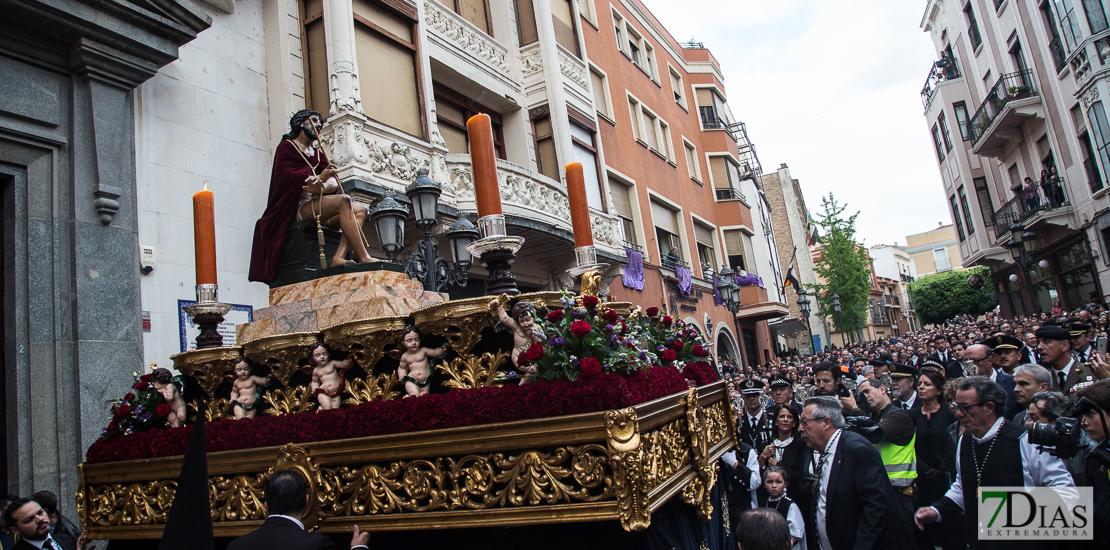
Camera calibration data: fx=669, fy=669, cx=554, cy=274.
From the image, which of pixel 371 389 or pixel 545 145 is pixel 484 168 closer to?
pixel 371 389

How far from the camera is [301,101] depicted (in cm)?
987

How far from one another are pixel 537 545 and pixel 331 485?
1.10 m

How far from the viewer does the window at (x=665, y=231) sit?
21.7m

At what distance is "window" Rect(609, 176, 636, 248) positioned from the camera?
19422mm

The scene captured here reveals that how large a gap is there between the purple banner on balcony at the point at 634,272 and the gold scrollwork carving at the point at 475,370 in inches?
565

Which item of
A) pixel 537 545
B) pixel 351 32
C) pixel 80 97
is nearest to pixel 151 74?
pixel 80 97

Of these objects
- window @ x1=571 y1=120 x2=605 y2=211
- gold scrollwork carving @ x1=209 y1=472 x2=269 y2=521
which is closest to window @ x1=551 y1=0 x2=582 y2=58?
window @ x1=571 y1=120 x2=605 y2=211

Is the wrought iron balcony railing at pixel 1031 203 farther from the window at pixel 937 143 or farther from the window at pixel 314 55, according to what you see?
the window at pixel 314 55

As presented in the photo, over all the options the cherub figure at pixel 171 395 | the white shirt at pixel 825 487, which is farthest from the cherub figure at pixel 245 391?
the white shirt at pixel 825 487

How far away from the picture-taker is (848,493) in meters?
3.94

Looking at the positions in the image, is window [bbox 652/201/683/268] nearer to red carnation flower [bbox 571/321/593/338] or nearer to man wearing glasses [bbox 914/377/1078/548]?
man wearing glasses [bbox 914/377/1078/548]

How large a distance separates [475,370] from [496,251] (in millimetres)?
608

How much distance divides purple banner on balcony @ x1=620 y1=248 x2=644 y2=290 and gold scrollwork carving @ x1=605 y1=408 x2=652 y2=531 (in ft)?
48.5

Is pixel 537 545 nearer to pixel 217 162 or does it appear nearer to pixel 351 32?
pixel 217 162
